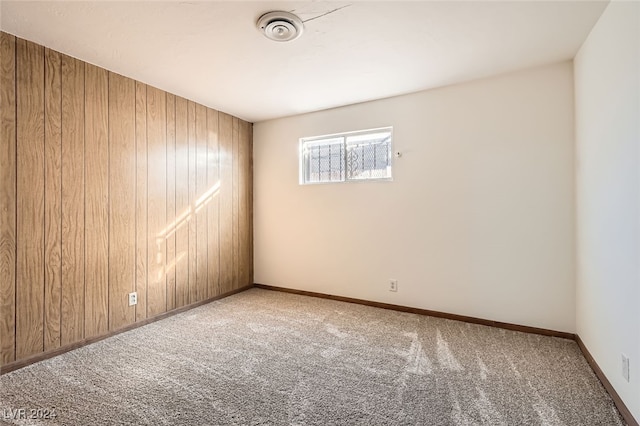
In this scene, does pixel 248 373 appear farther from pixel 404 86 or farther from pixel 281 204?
pixel 404 86

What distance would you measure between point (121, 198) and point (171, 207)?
21.0 inches

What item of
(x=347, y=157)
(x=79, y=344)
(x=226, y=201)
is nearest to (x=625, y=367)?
(x=347, y=157)

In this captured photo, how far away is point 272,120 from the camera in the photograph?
4219 millimetres

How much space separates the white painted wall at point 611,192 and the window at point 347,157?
1705mm

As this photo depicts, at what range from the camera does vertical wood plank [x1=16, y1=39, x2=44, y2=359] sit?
2123 millimetres

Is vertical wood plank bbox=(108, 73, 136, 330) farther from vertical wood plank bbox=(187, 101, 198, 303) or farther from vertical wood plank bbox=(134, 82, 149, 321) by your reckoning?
vertical wood plank bbox=(187, 101, 198, 303)

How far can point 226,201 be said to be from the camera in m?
3.96

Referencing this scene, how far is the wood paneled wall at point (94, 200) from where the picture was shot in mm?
2113

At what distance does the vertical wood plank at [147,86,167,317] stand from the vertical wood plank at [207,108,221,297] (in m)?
0.60

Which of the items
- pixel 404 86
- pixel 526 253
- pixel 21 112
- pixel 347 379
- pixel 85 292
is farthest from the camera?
pixel 404 86

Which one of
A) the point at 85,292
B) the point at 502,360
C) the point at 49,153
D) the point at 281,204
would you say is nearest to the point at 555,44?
the point at 502,360

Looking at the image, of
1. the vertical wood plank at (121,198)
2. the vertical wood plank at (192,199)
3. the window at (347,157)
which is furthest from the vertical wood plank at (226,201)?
the vertical wood plank at (121,198)

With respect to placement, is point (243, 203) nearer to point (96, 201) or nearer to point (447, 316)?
point (96, 201)

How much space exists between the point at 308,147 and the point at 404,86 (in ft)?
4.87
